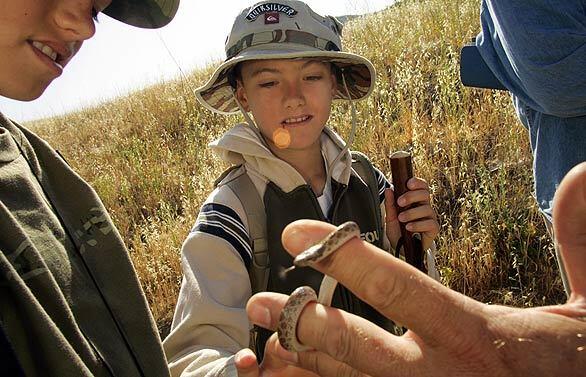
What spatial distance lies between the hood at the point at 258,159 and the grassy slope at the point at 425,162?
1636 mm

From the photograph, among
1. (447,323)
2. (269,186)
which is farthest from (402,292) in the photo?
(269,186)

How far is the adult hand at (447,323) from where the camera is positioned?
33.4 inches

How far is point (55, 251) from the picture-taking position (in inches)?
55.9

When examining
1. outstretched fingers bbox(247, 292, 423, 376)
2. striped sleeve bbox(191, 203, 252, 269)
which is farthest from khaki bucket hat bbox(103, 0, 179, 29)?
outstretched fingers bbox(247, 292, 423, 376)

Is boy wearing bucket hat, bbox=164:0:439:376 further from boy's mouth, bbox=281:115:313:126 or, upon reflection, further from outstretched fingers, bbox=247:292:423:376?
outstretched fingers, bbox=247:292:423:376

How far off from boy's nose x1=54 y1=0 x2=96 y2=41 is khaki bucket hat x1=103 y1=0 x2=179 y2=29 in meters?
0.38

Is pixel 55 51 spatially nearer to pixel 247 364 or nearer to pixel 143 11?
pixel 143 11

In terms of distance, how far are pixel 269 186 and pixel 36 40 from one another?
114 cm

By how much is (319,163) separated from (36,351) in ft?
6.21

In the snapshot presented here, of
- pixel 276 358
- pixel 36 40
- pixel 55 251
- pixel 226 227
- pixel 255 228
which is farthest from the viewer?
pixel 255 228

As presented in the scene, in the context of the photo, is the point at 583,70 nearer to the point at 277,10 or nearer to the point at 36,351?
the point at 277,10

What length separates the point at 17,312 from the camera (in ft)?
3.85

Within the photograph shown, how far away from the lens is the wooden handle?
2281 millimetres

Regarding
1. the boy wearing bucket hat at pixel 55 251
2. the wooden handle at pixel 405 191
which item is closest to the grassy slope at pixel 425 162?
the wooden handle at pixel 405 191
